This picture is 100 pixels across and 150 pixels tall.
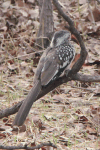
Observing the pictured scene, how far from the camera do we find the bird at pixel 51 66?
3124 mm

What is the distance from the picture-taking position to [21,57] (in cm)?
673

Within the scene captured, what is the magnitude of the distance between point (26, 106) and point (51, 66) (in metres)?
0.75

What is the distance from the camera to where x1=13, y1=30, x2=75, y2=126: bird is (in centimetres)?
312

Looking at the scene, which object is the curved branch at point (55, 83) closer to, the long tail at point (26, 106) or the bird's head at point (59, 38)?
the long tail at point (26, 106)

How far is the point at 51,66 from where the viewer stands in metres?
3.61

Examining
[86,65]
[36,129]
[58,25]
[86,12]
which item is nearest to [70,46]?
[36,129]

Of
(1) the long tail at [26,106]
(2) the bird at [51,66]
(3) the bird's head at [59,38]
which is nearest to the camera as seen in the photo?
(1) the long tail at [26,106]

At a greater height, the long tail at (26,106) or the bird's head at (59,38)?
the bird's head at (59,38)

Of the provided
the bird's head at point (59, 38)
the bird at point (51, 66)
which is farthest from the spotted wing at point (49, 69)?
the bird's head at point (59, 38)

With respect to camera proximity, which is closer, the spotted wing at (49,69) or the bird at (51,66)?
the bird at (51,66)

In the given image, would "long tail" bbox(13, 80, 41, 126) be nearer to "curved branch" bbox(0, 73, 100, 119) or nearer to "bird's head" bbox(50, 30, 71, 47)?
"curved branch" bbox(0, 73, 100, 119)

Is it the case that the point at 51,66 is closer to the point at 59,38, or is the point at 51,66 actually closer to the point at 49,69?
the point at 49,69

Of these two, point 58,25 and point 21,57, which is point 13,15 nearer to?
point 58,25

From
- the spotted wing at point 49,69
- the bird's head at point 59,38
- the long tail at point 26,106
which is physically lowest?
the long tail at point 26,106
